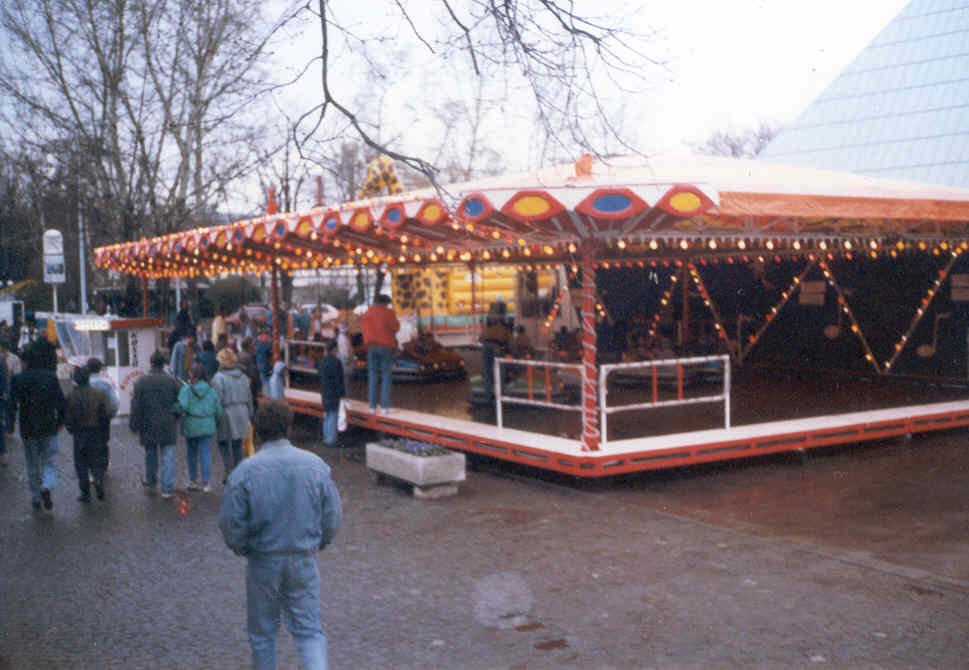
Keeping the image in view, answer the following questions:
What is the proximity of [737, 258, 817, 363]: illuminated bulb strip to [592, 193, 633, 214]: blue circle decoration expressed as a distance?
9.90 meters

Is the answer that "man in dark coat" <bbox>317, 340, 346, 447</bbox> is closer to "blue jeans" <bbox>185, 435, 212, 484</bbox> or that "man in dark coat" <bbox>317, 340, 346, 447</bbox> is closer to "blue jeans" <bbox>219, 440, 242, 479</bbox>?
"blue jeans" <bbox>219, 440, 242, 479</bbox>

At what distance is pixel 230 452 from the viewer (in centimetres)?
1109

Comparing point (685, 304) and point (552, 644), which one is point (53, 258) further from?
point (552, 644)

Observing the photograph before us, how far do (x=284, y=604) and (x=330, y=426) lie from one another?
933cm

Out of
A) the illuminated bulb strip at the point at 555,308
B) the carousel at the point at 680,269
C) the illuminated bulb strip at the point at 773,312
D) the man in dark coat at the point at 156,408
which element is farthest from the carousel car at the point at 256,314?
the man in dark coat at the point at 156,408

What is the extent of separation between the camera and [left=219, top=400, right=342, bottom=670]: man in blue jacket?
4.70 m

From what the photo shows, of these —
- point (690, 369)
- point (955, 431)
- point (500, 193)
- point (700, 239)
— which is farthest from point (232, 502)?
point (690, 369)

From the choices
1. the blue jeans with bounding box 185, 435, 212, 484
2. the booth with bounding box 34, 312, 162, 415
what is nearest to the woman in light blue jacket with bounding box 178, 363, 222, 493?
the blue jeans with bounding box 185, 435, 212, 484

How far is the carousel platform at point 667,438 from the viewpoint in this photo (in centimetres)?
1080

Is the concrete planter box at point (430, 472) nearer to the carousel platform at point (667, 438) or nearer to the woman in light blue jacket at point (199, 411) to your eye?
the carousel platform at point (667, 438)

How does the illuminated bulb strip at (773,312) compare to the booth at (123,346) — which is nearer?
the booth at (123,346)

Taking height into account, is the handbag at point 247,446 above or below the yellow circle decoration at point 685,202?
below

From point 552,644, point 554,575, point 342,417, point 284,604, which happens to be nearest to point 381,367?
point 342,417

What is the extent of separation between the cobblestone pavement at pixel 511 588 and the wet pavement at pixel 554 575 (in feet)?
0.07
